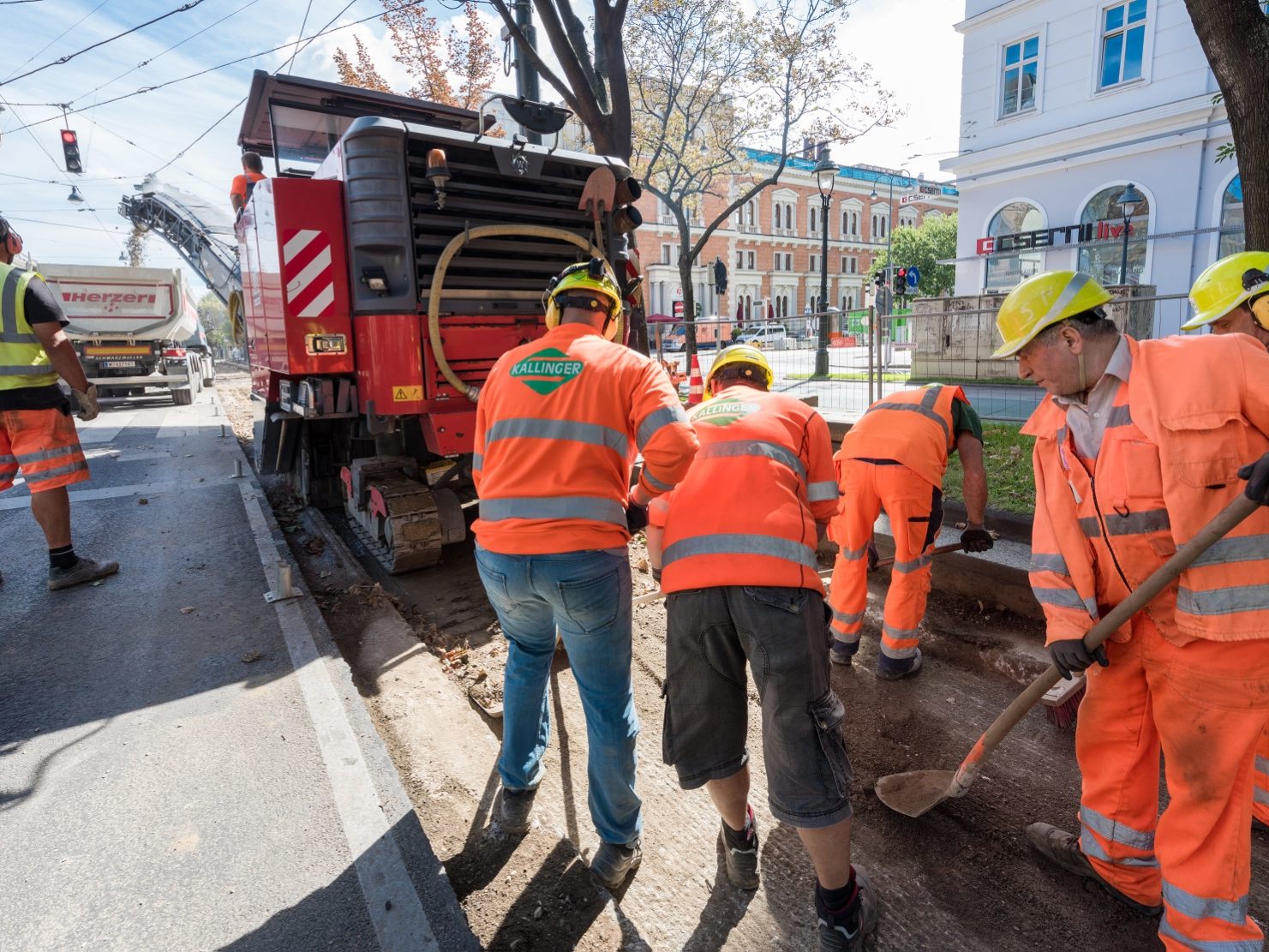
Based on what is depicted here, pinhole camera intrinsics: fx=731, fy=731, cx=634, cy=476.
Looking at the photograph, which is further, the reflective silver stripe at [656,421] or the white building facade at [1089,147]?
the white building facade at [1089,147]

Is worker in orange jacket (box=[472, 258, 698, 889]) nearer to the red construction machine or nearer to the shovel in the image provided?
the shovel

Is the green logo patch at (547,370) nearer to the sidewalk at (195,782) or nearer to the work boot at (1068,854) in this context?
the sidewalk at (195,782)

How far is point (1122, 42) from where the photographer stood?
55.2 feet

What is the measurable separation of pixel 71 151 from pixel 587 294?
19448 mm

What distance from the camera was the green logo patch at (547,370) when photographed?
2334 millimetres

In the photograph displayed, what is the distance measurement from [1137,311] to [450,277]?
7.14 metres

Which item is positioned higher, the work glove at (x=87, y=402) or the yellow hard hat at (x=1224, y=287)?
the yellow hard hat at (x=1224, y=287)

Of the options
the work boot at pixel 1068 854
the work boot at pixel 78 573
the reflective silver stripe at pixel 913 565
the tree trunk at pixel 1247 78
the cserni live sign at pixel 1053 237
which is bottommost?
the work boot at pixel 1068 854

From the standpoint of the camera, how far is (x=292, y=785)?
107 inches

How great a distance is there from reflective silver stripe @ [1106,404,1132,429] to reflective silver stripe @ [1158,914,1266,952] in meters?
1.40

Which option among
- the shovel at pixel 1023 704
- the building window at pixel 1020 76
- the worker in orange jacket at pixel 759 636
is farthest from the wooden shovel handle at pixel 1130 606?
the building window at pixel 1020 76

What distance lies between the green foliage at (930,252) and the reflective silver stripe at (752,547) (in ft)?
147

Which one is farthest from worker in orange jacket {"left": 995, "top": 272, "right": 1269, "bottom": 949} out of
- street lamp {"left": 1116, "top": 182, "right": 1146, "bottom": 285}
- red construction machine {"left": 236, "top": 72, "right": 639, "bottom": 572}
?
street lamp {"left": 1116, "top": 182, "right": 1146, "bottom": 285}

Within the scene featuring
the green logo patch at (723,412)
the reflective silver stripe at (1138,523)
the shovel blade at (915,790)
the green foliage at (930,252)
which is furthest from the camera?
the green foliage at (930,252)
